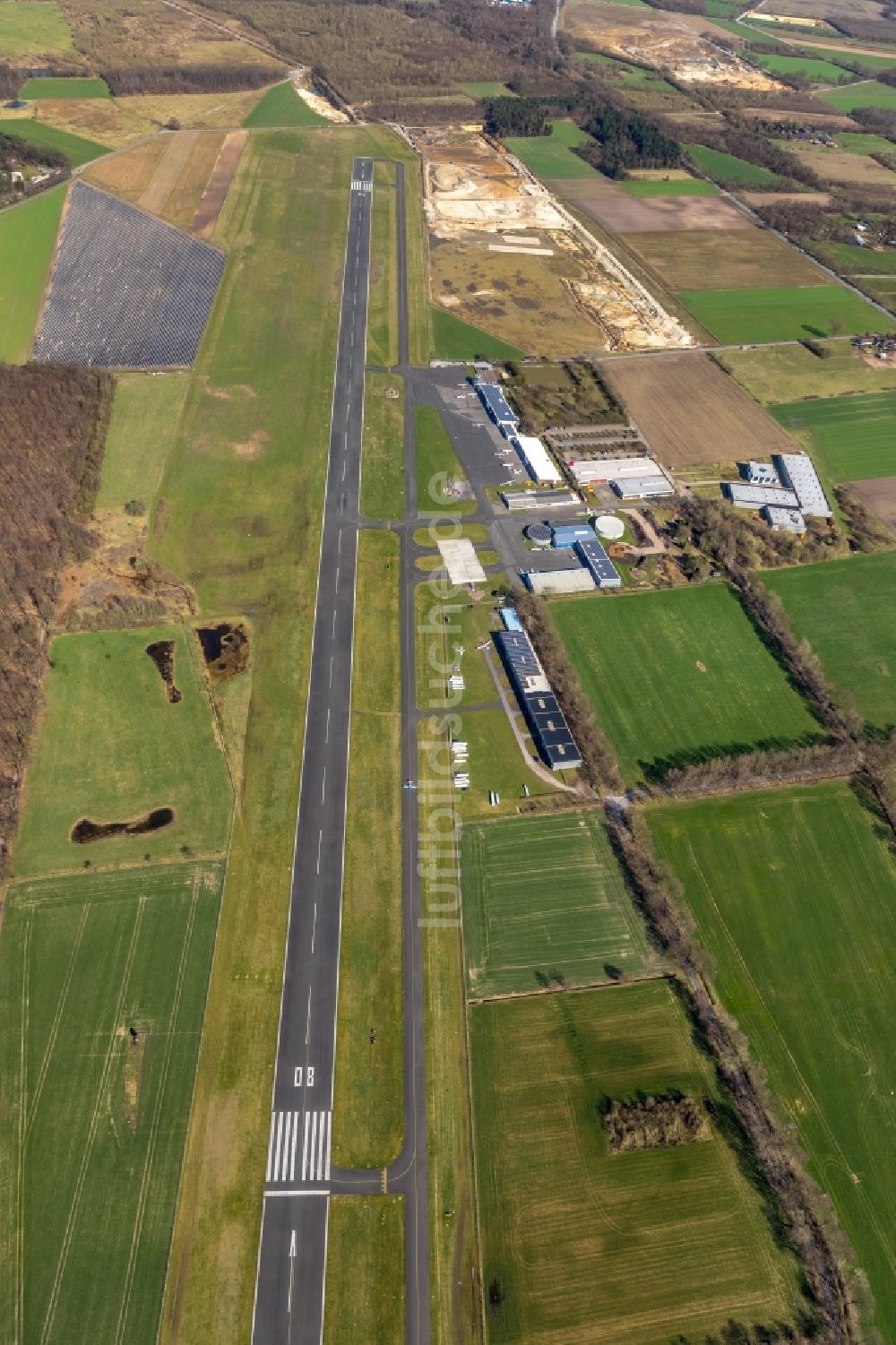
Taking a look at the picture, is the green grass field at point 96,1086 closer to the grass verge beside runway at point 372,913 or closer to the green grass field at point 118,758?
the green grass field at point 118,758

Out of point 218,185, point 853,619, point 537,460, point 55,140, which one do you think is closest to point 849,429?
point 853,619

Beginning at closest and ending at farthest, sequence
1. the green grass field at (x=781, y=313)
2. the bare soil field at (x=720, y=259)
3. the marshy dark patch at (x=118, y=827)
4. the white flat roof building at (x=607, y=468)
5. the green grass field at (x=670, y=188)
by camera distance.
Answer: the marshy dark patch at (x=118, y=827) < the white flat roof building at (x=607, y=468) < the green grass field at (x=781, y=313) < the bare soil field at (x=720, y=259) < the green grass field at (x=670, y=188)

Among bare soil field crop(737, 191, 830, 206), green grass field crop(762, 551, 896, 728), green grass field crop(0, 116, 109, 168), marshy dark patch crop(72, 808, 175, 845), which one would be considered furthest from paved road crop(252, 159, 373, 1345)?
bare soil field crop(737, 191, 830, 206)

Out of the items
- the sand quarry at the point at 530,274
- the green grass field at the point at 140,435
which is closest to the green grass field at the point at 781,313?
the sand quarry at the point at 530,274

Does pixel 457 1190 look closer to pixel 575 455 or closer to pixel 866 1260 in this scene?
pixel 866 1260

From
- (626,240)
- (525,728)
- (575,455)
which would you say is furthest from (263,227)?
(525,728)

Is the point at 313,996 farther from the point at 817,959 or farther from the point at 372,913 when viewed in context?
the point at 817,959

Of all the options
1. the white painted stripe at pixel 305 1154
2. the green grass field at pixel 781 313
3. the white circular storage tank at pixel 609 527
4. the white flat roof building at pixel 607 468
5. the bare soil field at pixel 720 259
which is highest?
the bare soil field at pixel 720 259
